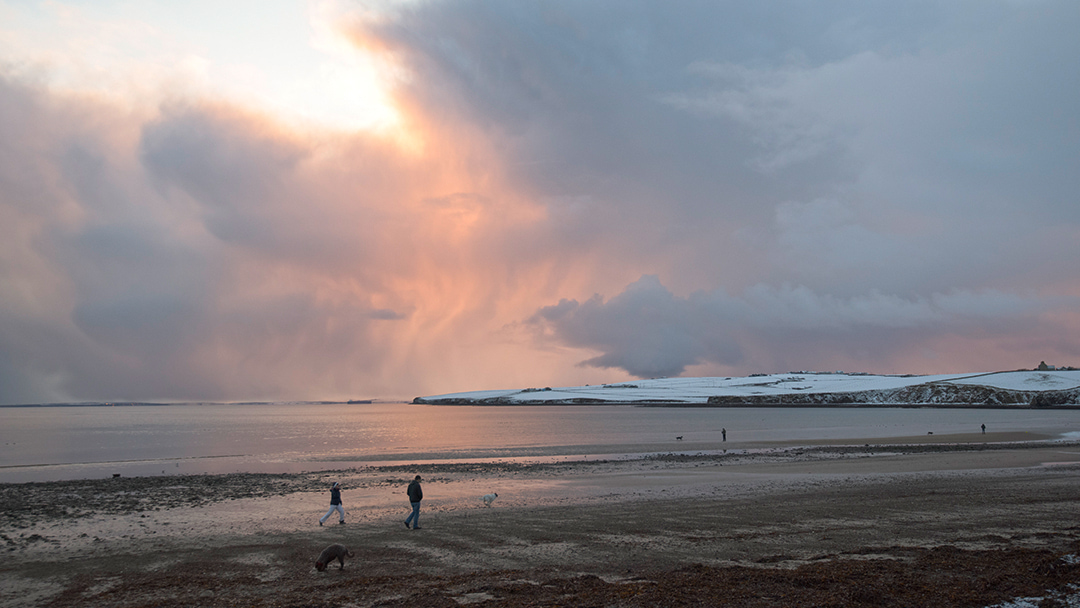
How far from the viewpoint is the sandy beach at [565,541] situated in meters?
12.5

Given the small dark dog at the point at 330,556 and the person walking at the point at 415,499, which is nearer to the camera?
the small dark dog at the point at 330,556

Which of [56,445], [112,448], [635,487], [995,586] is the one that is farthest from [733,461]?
[56,445]

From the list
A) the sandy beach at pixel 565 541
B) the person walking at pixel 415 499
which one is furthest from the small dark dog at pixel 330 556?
the person walking at pixel 415 499

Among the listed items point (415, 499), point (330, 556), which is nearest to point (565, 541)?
point (415, 499)

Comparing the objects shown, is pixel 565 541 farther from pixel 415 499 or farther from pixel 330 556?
pixel 330 556

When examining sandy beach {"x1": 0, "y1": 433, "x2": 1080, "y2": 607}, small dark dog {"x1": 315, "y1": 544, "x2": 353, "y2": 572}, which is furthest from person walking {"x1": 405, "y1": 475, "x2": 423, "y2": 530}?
small dark dog {"x1": 315, "y1": 544, "x2": 353, "y2": 572}

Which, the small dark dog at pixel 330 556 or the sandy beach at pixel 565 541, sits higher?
the small dark dog at pixel 330 556

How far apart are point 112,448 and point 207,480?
39571mm

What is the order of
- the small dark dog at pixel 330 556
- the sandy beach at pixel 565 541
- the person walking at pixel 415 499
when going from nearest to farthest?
the sandy beach at pixel 565 541, the small dark dog at pixel 330 556, the person walking at pixel 415 499

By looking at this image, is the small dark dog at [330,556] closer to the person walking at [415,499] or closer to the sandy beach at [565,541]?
the sandy beach at [565,541]

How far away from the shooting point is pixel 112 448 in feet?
216

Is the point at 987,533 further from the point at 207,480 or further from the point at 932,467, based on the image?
the point at 207,480

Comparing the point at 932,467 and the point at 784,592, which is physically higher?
the point at 784,592

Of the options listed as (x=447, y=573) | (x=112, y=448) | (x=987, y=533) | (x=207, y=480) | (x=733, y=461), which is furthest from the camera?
(x=112, y=448)
